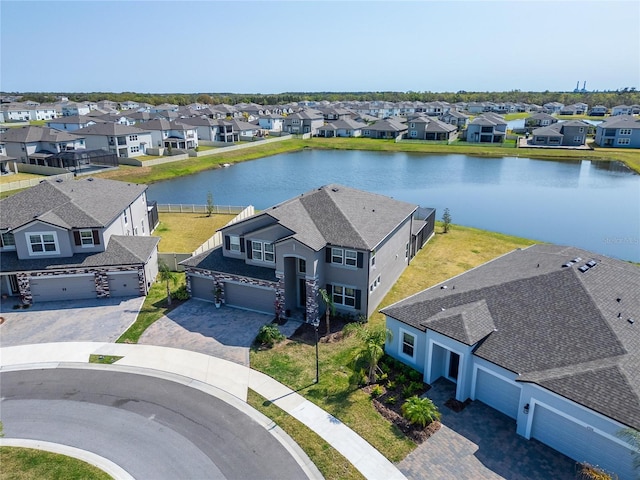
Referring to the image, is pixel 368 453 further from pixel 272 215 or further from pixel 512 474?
pixel 272 215

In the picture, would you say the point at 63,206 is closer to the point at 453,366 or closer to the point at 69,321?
the point at 69,321

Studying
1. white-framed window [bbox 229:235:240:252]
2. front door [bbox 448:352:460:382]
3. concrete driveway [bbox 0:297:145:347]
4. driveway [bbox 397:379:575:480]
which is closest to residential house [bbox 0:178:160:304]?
concrete driveway [bbox 0:297:145:347]

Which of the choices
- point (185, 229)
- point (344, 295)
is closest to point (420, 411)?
point (344, 295)

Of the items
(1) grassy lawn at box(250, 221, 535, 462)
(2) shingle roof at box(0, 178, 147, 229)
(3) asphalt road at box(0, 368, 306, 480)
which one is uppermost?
(2) shingle roof at box(0, 178, 147, 229)

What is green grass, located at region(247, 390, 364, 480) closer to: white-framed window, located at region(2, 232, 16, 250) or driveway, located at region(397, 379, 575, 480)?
driveway, located at region(397, 379, 575, 480)

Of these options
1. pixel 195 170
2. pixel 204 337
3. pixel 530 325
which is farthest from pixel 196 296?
pixel 195 170

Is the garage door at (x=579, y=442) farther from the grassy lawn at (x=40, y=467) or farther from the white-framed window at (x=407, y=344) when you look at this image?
the grassy lawn at (x=40, y=467)
